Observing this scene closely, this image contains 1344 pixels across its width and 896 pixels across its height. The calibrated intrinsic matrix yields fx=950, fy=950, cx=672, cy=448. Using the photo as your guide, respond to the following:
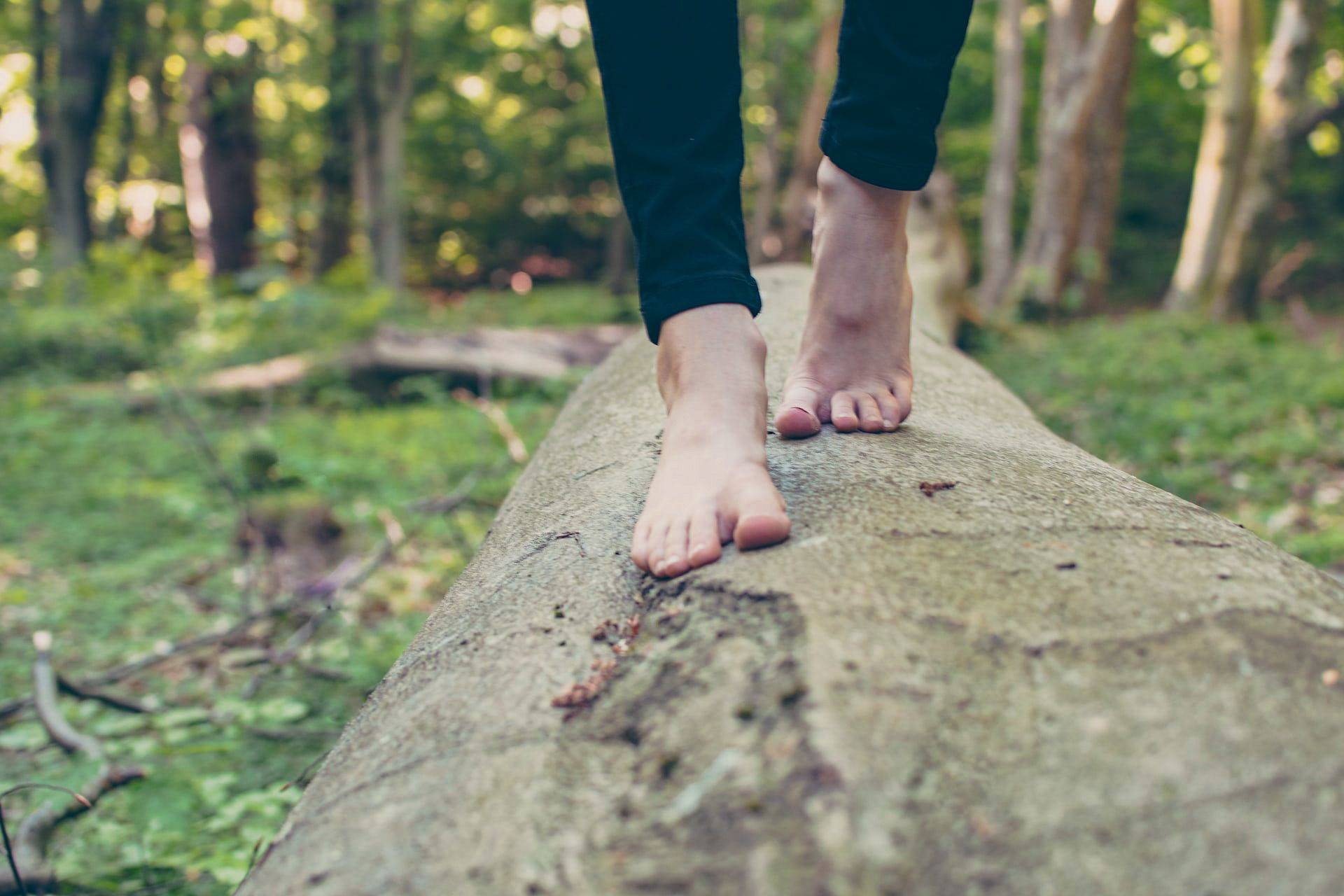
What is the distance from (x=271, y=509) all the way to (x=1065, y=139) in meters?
7.75

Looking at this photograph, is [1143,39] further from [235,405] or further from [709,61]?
[709,61]

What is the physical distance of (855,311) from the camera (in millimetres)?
1484

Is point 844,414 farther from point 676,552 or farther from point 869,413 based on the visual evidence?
point 676,552

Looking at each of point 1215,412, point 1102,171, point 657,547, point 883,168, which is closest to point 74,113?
point 1102,171

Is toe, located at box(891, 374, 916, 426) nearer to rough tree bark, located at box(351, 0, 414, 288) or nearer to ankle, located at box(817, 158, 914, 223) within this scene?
ankle, located at box(817, 158, 914, 223)

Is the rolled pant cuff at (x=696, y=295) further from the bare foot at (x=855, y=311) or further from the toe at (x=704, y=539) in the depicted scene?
the toe at (x=704, y=539)

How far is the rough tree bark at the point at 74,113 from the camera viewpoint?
35.5 ft

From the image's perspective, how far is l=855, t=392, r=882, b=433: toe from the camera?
1.36 meters

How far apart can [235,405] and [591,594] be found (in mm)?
Result: 6363

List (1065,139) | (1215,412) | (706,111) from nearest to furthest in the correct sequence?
(706,111)
(1215,412)
(1065,139)

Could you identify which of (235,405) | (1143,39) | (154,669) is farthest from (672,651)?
(1143,39)

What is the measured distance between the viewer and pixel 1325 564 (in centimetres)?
260

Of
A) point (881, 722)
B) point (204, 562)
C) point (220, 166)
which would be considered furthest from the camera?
point (220, 166)

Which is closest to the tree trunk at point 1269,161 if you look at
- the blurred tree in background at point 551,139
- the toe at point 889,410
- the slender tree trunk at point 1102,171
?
the blurred tree in background at point 551,139
